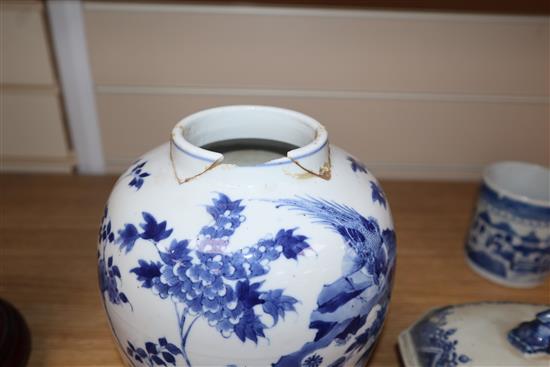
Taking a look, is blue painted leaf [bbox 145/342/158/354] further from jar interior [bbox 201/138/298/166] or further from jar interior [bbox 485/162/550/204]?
jar interior [bbox 485/162/550/204]

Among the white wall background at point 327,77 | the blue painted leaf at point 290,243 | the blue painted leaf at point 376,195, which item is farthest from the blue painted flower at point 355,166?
the white wall background at point 327,77

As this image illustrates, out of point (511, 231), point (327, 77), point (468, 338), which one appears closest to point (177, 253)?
point (468, 338)

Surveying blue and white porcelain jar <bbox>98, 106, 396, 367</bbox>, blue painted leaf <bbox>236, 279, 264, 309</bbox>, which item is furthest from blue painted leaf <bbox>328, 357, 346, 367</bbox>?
blue painted leaf <bbox>236, 279, 264, 309</bbox>

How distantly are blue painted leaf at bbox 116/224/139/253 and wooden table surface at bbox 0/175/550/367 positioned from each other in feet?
0.84

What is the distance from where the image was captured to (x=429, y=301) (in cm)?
78

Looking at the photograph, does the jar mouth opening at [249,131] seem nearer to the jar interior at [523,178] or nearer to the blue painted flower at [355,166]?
the blue painted flower at [355,166]

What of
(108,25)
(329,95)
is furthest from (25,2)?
(329,95)

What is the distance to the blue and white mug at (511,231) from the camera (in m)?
0.76

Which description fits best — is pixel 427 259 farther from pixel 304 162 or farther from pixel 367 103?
pixel 304 162

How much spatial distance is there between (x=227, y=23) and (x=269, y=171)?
0.61 m

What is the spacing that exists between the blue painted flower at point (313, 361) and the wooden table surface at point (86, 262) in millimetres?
215

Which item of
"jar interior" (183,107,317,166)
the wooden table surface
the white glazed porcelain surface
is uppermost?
"jar interior" (183,107,317,166)

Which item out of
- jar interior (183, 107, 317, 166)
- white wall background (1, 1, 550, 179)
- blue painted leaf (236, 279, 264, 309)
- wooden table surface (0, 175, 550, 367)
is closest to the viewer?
blue painted leaf (236, 279, 264, 309)

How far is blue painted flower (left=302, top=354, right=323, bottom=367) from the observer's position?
1.54ft
